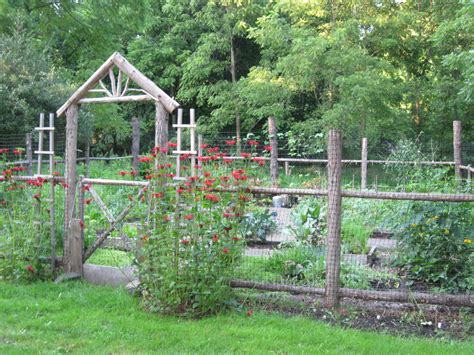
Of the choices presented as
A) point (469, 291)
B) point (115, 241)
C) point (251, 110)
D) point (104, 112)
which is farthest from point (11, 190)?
point (251, 110)

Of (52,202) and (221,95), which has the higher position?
(221,95)

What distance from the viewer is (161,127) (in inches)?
242

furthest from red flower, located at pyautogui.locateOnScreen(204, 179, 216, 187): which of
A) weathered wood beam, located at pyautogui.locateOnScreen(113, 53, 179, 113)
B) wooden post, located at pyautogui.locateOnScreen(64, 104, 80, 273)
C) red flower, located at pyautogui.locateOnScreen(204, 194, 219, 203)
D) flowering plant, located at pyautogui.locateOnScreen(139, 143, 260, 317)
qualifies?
wooden post, located at pyautogui.locateOnScreen(64, 104, 80, 273)

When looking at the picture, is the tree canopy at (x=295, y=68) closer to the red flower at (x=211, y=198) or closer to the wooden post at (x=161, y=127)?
the wooden post at (x=161, y=127)

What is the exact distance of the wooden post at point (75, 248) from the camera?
6715mm

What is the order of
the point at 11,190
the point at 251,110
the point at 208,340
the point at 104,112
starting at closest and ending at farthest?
the point at 208,340 → the point at 11,190 → the point at 104,112 → the point at 251,110

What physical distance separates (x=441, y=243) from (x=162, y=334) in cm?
295

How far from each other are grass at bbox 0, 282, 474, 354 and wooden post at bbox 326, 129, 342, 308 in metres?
0.45

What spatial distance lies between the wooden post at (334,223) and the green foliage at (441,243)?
90 centimetres

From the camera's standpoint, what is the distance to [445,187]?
759cm

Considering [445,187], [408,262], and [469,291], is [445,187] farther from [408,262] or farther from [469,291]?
[469,291]

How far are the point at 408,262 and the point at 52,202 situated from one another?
13.9 feet

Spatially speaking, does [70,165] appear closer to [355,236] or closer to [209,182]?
[209,182]

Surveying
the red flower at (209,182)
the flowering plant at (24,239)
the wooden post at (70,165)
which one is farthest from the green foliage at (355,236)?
the flowering plant at (24,239)
